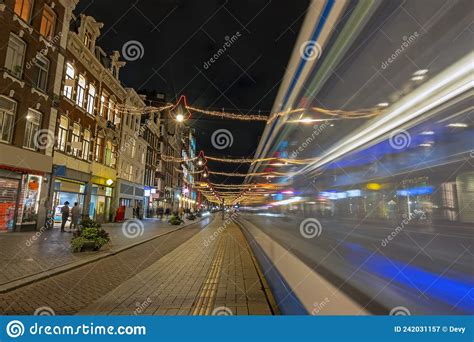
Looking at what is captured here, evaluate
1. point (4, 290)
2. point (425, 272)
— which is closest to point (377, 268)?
point (425, 272)

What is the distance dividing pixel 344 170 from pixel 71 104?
2178 cm

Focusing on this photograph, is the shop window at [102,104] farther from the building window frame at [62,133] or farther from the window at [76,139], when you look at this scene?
→ the building window frame at [62,133]

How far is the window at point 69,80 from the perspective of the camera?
70.1 ft

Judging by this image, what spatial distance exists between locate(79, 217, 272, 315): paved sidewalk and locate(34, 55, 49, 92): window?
1581cm

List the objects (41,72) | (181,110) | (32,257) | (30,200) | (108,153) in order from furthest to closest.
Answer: (108,153) < (41,72) < (30,200) < (181,110) < (32,257)

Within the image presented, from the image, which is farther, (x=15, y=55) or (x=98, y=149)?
(x=98, y=149)

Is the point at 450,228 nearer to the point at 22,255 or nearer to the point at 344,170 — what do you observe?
the point at 344,170

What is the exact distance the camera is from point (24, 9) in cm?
1741

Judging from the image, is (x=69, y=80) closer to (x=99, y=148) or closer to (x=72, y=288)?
(x=99, y=148)

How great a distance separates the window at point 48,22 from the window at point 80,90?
407cm

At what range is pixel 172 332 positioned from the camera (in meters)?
3.57

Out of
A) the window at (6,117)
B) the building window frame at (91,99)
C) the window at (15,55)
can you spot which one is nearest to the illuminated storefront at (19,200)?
the window at (6,117)

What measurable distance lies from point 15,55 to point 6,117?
3.64m

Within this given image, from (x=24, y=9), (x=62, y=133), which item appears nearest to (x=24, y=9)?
(x=24, y=9)
